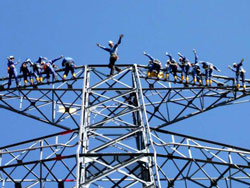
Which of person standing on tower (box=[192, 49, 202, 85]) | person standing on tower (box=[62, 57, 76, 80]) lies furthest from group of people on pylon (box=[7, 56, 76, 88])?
person standing on tower (box=[192, 49, 202, 85])

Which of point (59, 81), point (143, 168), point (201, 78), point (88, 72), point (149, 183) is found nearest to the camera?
point (149, 183)

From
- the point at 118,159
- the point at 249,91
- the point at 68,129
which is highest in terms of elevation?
the point at 249,91

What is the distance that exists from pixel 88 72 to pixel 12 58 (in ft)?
16.2

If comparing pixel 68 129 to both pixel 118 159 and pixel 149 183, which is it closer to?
pixel 118 159

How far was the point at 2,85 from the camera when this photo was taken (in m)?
31.3

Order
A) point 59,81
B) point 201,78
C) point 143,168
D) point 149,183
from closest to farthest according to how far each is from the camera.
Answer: point 149,183 → point 143,168 → point 59,81 → point 201,78

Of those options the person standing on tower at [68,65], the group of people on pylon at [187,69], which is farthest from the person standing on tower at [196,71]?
the person standing on tower at [68,65]

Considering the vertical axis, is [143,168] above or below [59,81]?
below

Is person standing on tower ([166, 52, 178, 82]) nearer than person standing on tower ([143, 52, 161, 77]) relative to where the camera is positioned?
No

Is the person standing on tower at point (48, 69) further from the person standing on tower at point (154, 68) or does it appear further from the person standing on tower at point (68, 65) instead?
the person standing on tower at point (154, 68)

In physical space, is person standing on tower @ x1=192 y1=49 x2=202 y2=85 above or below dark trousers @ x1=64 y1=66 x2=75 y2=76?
above

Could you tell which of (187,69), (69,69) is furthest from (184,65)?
(69,69)

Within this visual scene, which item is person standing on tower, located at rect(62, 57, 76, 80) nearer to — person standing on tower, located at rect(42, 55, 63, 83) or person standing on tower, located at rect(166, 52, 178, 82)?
person standing on tower, located at rect(42, 55, 63, 83)

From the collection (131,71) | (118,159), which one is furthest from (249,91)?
(118,159)
